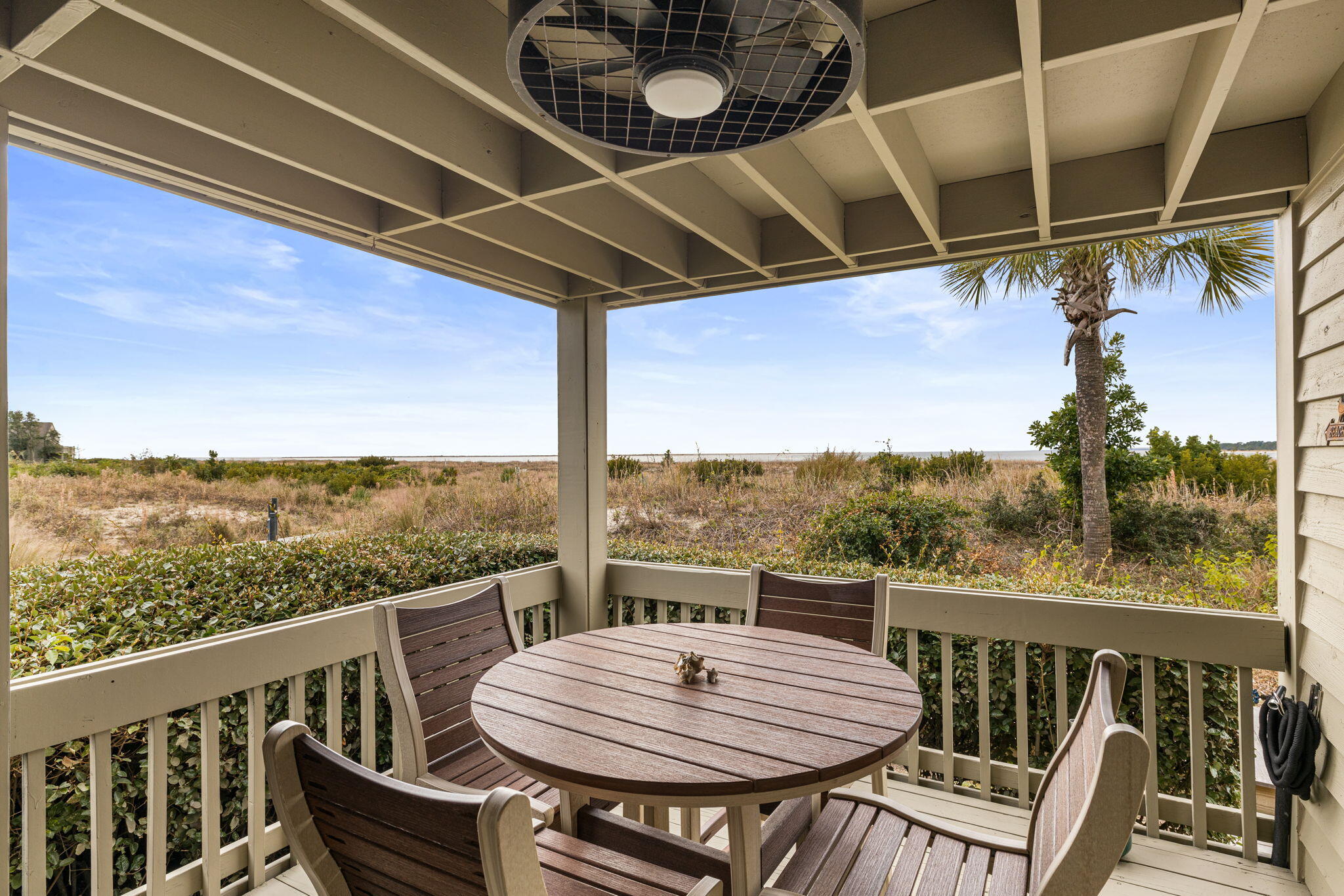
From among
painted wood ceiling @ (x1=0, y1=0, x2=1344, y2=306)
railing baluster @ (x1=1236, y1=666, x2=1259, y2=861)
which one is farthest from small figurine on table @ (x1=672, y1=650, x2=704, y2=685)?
railing baluster @ (x1=1236, y1=666, x2=1259, y2=861)

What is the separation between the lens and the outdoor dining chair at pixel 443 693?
1972 mm

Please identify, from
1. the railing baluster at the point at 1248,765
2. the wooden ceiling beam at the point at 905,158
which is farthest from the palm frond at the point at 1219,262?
the railing baluster at the point at 1248,765

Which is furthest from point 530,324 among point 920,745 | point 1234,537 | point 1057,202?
point 1234,537

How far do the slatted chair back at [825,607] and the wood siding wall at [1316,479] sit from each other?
128cm

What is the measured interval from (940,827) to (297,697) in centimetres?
218

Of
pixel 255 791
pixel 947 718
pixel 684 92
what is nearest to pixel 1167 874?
pixel 947 718

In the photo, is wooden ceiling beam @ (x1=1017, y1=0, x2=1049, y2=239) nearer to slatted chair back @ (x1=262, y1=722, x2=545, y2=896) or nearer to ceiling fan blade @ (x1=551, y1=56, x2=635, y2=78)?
ceiling fan blade @ (x1=551, y1=56, x2=635, y2=78)

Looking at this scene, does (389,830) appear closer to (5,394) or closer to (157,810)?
(5,394)

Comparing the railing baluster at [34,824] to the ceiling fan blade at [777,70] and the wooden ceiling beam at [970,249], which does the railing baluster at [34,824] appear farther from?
the wooden ceiling beam at [970,249]

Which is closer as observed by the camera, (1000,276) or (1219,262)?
(1219,262)

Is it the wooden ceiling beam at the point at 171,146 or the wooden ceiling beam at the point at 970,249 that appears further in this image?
the wooden ceiling beam at the point at 970,249

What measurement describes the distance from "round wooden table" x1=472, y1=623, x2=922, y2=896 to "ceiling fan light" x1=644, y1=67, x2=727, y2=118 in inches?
47.5

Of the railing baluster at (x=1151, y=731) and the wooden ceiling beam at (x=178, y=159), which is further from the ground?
the wooden ceiling beam at (x=178, y=159)

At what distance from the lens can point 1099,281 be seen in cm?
341
